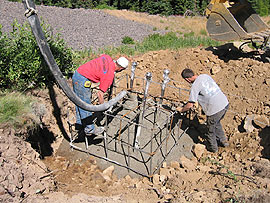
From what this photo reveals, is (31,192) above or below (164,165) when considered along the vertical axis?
above

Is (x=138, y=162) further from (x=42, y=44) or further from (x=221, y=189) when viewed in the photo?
(x=42, y=44)

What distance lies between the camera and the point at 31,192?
137 inches

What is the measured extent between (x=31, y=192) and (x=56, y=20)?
14.3 m

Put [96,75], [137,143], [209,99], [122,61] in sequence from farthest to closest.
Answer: [137,143], [209,99], [96,75], [122,61]

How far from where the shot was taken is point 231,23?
7.34m

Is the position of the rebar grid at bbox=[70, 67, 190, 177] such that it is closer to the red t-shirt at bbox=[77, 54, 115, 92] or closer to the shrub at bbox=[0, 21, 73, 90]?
the red t-shirt at bbox=[77, 54, 115, 92]

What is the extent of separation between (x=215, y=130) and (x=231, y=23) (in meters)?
3.85

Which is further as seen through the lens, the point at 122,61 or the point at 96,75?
the point at 96,75

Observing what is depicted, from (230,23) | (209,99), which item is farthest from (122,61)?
(230,23)

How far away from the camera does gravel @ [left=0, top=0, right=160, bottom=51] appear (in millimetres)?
11988

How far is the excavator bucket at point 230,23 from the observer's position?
7.29 m

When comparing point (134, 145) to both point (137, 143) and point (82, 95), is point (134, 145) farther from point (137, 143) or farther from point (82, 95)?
point (82, 95)

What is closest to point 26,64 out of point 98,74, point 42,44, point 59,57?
point 59,57

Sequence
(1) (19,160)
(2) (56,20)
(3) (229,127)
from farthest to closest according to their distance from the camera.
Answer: (2) (56,20), (3) (229,127), (1) (19,160)
